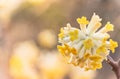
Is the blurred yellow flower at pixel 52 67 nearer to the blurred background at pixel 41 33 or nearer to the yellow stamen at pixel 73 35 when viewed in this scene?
the blurred background at pixel 41 33

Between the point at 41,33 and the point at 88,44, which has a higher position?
the point at 41,33

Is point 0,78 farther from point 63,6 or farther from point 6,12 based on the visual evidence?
point 63,6

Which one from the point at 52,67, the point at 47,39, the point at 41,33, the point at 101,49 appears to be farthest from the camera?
the point at 41,33

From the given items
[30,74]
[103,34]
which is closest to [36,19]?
[30,74]

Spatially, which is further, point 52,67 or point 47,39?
point 47,39

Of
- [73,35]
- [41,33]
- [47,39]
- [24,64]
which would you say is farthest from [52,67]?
[73,35]

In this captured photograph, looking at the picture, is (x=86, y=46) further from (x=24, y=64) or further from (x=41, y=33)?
(x=41, y=33)

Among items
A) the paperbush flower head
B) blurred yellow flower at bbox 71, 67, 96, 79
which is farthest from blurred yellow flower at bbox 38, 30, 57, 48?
the paperbush flower head
